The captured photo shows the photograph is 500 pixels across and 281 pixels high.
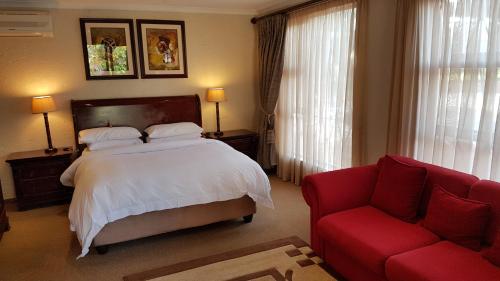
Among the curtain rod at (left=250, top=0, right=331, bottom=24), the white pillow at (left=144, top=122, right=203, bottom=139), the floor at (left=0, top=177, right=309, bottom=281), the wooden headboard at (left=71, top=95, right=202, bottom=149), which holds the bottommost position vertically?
the floor at (left=0, top=177, right=309, bottom=281)

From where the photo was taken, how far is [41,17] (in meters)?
4.11

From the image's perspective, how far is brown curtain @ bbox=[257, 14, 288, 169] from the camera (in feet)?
15.4

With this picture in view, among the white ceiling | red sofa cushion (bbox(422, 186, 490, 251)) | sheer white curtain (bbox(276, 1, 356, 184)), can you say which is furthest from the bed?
Result: the white ceiling

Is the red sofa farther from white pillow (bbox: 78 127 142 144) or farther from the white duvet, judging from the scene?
white pillow (bbox: 78 127 142 144)

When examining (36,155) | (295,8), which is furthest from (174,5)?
(36,155)

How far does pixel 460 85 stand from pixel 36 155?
4.53 metres

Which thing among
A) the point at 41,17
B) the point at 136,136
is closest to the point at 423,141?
the point at 136,136

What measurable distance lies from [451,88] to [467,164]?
593 millimetres

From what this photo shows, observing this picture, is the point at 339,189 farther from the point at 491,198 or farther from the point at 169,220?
the point at 169,220

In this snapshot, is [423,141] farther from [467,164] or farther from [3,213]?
[3,213]

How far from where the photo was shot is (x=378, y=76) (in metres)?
3.26

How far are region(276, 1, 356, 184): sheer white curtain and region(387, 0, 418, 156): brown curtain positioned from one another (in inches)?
22.9

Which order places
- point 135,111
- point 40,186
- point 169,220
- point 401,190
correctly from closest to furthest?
1. point 401,190
2. point 169,220
3. point 40,186
4. point 135,111

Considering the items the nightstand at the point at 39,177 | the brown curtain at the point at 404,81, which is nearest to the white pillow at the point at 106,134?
the nightstand at the point at 39,177
